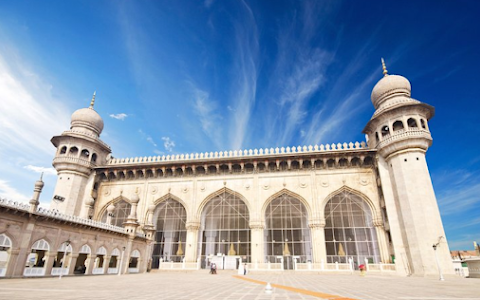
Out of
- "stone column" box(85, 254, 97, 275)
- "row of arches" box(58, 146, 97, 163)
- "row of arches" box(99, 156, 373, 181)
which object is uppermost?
"row of arches" box(58, 146, 97, 163)

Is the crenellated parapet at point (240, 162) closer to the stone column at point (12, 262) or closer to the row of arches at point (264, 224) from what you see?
the row of arches at point (264, 224)

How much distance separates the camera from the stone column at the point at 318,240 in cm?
2267

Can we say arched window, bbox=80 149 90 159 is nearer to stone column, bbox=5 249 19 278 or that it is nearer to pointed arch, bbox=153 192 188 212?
pointed arch, bbox=153 192 188 212

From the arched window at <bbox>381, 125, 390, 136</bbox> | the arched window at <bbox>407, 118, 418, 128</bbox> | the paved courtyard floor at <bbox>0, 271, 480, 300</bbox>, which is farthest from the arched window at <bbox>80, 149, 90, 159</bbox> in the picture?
the arched window at <bbox>407, 118, 418, 128</bbox>

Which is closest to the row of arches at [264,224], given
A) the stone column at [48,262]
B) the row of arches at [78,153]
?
the row of arches at [78,153]

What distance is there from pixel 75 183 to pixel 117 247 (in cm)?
1107

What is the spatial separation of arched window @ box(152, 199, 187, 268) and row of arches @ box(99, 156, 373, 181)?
3202 millimetres

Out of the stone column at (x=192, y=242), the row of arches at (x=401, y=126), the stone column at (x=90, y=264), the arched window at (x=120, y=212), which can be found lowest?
the stone column at (x=90, y=264)

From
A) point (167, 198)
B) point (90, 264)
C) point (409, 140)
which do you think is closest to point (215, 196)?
point (167, 198)

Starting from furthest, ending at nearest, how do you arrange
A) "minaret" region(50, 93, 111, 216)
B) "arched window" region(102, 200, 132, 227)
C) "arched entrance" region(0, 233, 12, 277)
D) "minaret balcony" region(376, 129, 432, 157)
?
"arched window" region(102, 200, 132, 227)
"minaret" region(50, 93, 111, 216)
"minaret balcony" region(376, 129, 432, 157)
"arched entrance" region(0, 233, 12, 277)

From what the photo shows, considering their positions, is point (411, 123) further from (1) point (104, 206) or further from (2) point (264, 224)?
(1) point (104, 206)

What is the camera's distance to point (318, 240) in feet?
76.2

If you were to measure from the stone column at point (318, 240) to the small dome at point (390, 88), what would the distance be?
12540 mm

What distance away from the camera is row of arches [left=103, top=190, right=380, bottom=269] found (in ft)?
80.9
